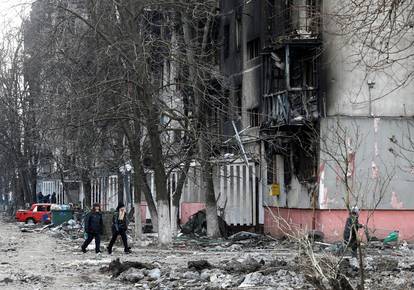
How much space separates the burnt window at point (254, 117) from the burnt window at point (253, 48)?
2.46 meters

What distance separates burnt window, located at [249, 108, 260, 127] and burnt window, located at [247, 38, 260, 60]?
96.8 inches

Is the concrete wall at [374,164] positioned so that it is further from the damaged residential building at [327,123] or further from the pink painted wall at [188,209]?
the pink painted wall at [188,209]

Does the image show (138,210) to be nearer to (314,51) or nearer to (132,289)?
(314,51)

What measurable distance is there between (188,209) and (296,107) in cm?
1547

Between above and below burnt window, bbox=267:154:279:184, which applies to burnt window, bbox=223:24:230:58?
above

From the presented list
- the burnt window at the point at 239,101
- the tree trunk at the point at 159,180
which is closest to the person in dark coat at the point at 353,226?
the tree trunk at the point at 159,180

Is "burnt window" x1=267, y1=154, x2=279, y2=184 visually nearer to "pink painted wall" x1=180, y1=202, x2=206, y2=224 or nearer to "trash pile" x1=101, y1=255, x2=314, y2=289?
"pink painted wall" x1=180, y1=202, x2=206, y2=224

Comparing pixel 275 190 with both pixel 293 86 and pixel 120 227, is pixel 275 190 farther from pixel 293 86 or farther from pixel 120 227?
pixel 120 227

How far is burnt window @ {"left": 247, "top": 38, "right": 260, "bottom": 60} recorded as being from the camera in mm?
36162

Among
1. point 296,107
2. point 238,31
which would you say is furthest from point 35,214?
point 296,107

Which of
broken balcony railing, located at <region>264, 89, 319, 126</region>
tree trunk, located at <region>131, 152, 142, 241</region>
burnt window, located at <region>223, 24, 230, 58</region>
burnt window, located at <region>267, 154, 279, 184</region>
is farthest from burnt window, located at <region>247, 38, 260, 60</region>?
tree trunk, located at <region>131, 152, 142, 241</region>

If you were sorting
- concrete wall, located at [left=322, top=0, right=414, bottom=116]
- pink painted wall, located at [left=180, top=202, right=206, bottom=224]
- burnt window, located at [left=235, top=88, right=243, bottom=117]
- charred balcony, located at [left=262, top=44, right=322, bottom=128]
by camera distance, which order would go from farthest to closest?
pink painted wall, located at [left=180, top=202, right=206, bottom=224]
burnt window, located at [left=235, top=88, right=243, bottom=117]
charred balcony, located at [left=262, top=44, right=322, bottom=128]
concrete wall, located at [left=322, top=0, right=414, bottom=116]

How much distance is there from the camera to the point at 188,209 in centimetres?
4488

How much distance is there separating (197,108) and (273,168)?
17.2 ft
